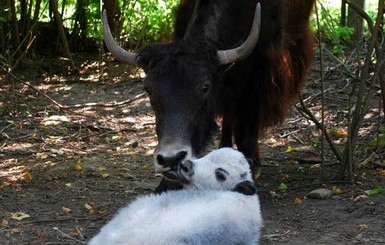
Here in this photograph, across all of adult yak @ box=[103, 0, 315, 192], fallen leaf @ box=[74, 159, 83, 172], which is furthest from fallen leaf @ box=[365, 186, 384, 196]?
fallen leaf @ box=[74, 159, 83, 172]

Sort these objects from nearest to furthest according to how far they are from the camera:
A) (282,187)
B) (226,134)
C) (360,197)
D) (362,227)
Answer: (362,227), (360,197), (282,187), (226,134)

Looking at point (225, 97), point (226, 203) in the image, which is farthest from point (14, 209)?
point (226, 203)

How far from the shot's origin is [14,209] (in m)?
5.98

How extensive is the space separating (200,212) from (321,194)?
2406 millimetres

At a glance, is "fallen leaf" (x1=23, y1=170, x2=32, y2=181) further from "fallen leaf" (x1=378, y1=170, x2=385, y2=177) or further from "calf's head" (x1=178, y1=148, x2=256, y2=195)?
"fallen leaf" (x1=378, y1=170, x2=385, y2=177)

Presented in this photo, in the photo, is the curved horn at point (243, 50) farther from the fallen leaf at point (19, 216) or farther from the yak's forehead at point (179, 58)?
the fallen leaf at point (19, 216)

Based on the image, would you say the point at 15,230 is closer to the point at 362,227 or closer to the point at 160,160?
the point at 160,160

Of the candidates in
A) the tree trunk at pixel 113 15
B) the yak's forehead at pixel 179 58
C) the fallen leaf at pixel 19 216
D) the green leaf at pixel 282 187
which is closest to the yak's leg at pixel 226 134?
the green leaf at pixel 282 187

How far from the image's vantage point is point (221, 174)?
171 inches

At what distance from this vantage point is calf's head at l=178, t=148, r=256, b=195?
14.2 ft

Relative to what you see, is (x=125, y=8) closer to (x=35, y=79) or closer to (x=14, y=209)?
(x=35, y=79)

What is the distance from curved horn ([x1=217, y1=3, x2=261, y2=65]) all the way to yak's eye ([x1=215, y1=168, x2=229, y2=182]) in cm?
158

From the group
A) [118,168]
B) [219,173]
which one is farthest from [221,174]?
[118,168]

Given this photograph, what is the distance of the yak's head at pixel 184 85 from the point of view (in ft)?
17.4
